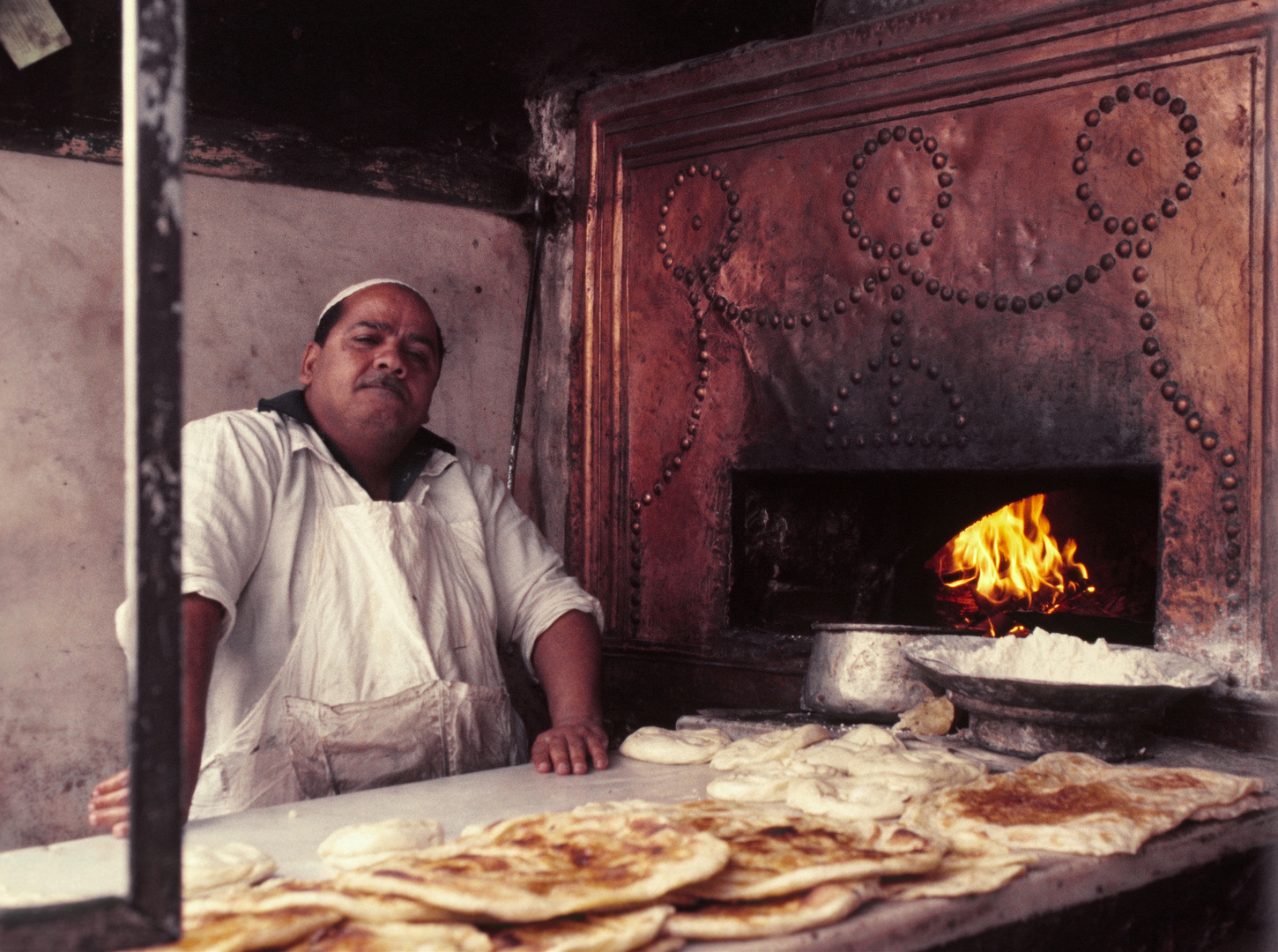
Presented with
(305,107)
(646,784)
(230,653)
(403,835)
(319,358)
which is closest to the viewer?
(403,835)

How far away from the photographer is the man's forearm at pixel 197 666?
6.42 feet

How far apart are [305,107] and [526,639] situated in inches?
62.7

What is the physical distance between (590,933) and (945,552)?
106 inches

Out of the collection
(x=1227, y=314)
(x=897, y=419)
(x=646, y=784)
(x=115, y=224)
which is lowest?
(x=646, y=784)

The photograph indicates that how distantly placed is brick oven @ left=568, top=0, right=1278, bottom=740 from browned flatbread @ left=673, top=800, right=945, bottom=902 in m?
1.30

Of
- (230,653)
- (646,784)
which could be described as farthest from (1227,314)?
(230,653)

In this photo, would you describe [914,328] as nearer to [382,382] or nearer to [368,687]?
[382,382]

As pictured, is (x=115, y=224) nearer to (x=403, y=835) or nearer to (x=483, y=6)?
(x=483, y=6)

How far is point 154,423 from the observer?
0.77 metres

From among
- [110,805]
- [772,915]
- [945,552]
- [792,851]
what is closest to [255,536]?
[110,805]

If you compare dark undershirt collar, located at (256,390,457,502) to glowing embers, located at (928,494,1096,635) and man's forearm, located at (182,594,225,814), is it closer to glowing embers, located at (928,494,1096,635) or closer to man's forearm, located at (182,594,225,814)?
man's forearm, located at (182,594,225,814)

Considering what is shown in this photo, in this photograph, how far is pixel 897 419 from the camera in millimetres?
2846

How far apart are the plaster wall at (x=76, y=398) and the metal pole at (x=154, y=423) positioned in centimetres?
214

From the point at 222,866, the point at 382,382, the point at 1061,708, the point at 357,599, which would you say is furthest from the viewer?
the point at 382,382
